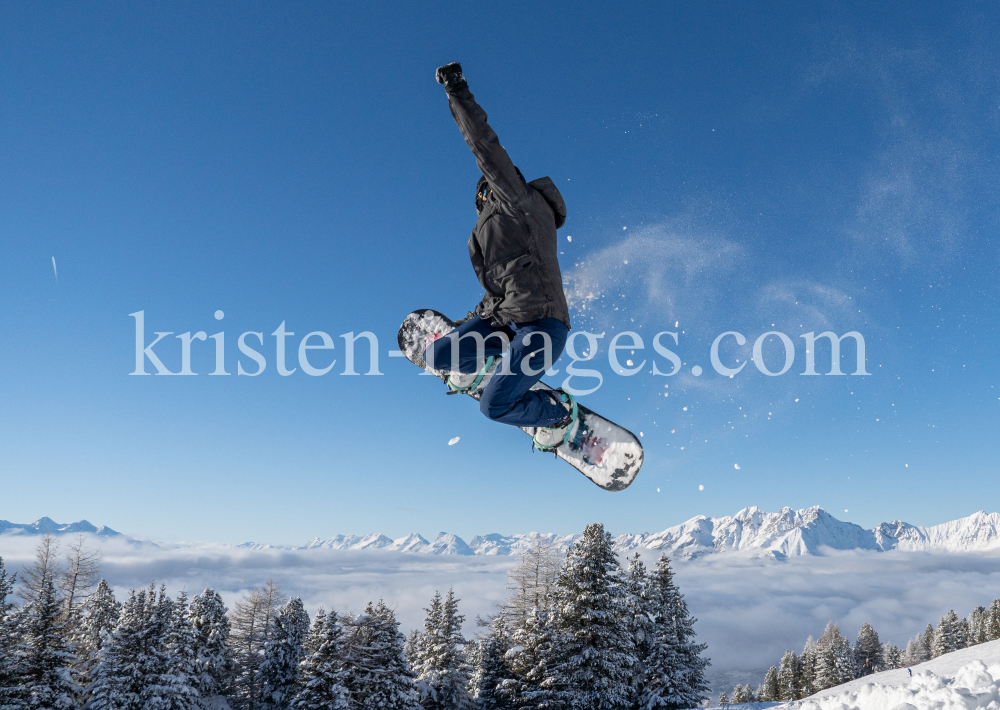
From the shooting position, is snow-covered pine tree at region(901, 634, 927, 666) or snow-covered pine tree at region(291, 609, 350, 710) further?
snow-covered pine tree at region(901, 634, 927, 666)

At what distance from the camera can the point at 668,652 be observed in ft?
67.3

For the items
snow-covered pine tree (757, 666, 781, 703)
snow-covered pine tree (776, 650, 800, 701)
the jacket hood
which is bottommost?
snow-covered pine tree (757, 666, 781, 703)

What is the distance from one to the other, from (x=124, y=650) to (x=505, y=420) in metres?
24.3

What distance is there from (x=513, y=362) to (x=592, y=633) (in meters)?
16.5

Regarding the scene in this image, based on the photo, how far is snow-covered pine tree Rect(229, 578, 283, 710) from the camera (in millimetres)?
33344

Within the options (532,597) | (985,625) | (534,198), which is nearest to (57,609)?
(532,597)

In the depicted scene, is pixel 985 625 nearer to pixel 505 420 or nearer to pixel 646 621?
pixel 646 621

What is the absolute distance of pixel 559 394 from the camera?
618 cm

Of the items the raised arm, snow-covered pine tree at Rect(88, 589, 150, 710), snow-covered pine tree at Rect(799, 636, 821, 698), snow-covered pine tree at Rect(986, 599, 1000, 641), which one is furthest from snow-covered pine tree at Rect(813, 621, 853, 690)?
the raised arm

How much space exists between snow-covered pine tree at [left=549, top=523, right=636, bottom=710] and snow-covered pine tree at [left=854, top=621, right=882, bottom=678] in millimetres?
39202

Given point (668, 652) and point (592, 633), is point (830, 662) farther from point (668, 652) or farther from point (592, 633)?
point (592, 633)

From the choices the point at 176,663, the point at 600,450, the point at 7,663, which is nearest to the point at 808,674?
the point at 176,663

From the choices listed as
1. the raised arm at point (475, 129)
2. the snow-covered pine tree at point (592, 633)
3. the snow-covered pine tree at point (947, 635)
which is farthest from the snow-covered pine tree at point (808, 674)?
the raised arm at point (475, 129)

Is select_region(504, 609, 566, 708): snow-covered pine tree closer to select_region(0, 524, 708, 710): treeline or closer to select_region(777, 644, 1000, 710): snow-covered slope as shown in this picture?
select_region(0, 524, 708, 710): treeline
